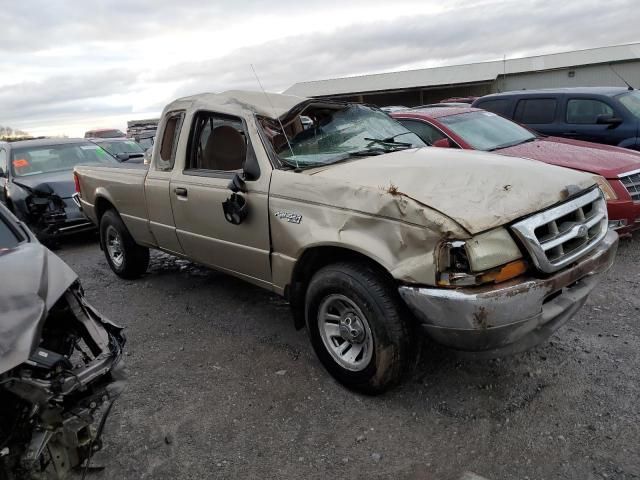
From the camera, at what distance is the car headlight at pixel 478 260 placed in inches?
104

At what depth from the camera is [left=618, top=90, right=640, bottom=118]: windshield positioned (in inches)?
298

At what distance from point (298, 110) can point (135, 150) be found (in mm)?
9147

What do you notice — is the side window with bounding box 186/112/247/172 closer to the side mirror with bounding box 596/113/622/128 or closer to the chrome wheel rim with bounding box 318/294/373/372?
the chrome wheel rim with bounding box 318/294/373/372

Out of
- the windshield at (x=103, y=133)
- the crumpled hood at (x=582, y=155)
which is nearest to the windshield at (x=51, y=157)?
the crumpled hood at (x=582, y=155)

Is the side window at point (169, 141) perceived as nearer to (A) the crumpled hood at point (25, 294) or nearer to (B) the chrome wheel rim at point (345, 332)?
(A) the crumpled hood at point (25, 294)

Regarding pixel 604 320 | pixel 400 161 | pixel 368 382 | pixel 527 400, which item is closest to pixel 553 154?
pixel 604 320

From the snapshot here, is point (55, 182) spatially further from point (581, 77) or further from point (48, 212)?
point (581, 77)

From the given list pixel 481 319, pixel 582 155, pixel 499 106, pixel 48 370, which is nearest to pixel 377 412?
pixel 481 319

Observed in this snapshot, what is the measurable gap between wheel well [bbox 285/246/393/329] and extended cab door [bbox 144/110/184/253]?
5.33 feet

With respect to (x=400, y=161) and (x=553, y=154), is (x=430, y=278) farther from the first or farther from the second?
(x=553, y=154)

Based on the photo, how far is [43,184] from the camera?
26.3 ft

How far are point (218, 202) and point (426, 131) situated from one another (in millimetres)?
3518

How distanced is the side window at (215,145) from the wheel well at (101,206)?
6.24 feet

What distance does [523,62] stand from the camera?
30109mm
